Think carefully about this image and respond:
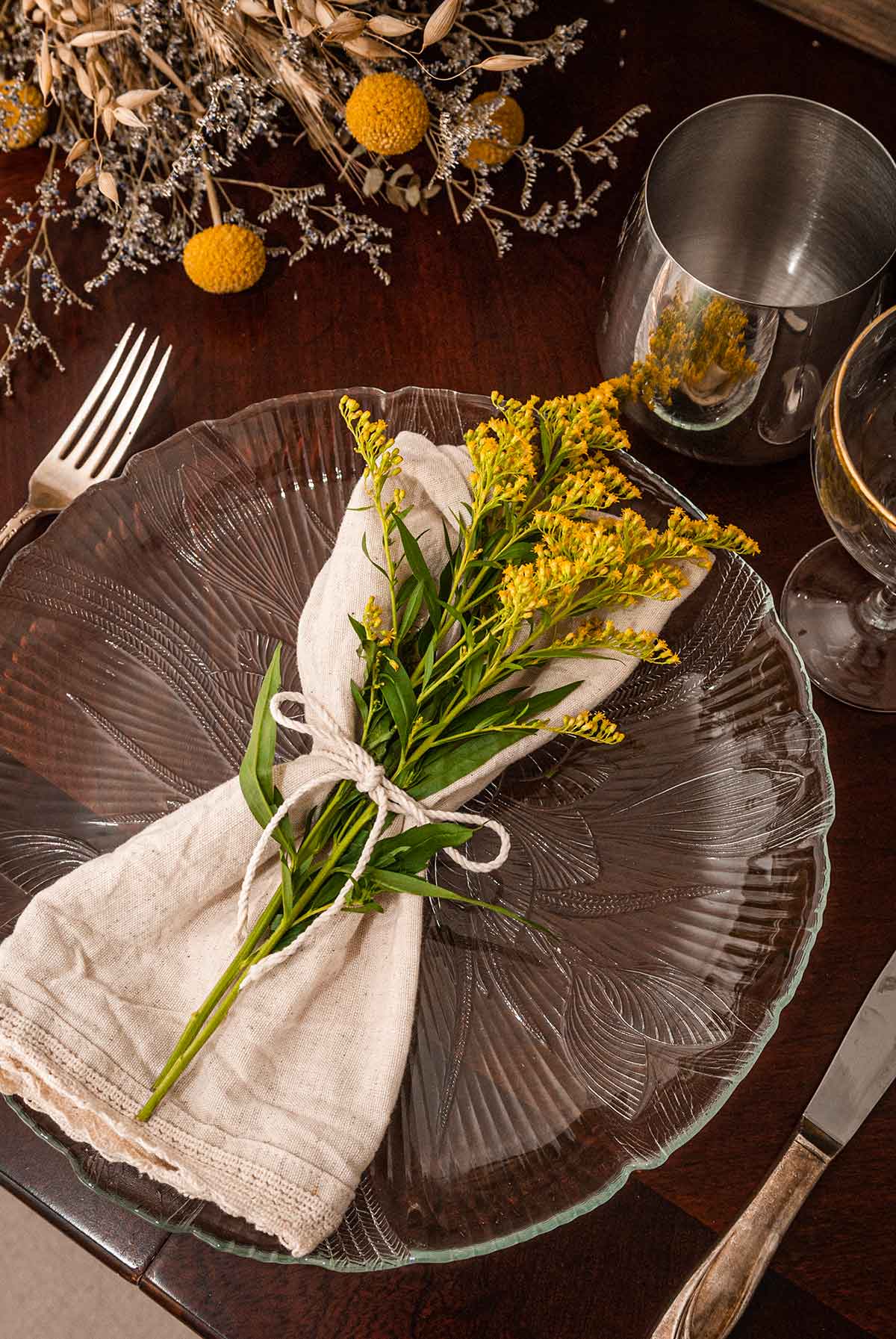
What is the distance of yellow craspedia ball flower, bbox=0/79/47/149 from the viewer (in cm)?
77

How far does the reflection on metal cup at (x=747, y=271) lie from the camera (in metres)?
0.59

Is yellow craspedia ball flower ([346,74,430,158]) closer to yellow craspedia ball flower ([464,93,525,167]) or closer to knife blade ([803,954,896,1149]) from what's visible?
yellow craspedia ball flower ([464,93,525,167])

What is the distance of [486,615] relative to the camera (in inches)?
23.5

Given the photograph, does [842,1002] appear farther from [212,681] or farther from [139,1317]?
[139,1317]

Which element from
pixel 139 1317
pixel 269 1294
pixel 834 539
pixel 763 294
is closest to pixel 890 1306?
pixel 269 1294

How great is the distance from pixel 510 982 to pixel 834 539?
0.35m

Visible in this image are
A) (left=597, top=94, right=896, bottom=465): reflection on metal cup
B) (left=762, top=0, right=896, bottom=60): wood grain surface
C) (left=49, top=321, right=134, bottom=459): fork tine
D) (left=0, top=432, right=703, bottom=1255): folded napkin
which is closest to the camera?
(left=0, top=432, right=703, bottom=1255): folded napkin

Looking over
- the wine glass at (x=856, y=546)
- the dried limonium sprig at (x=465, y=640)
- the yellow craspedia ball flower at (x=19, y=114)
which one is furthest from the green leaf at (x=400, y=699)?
the yellow craspedia ball flower at (x=19, y=114)

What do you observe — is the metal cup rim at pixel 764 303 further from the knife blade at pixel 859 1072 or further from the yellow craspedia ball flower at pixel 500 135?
the knife blade at pixel 859 1072

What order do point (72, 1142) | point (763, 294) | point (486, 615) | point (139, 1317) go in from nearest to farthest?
point (72, 1142)
point (486, 615)
point (763, 294)
point (139, 1317)

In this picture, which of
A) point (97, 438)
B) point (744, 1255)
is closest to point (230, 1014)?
point (744, 1255)

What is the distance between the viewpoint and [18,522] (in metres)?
0.67

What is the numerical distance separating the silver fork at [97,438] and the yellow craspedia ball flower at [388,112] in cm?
19

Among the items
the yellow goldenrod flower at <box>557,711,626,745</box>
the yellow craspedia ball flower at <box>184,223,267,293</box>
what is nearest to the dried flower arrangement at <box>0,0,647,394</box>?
the yellow craspedia ball flower at <box>184,223,267,293</box>
